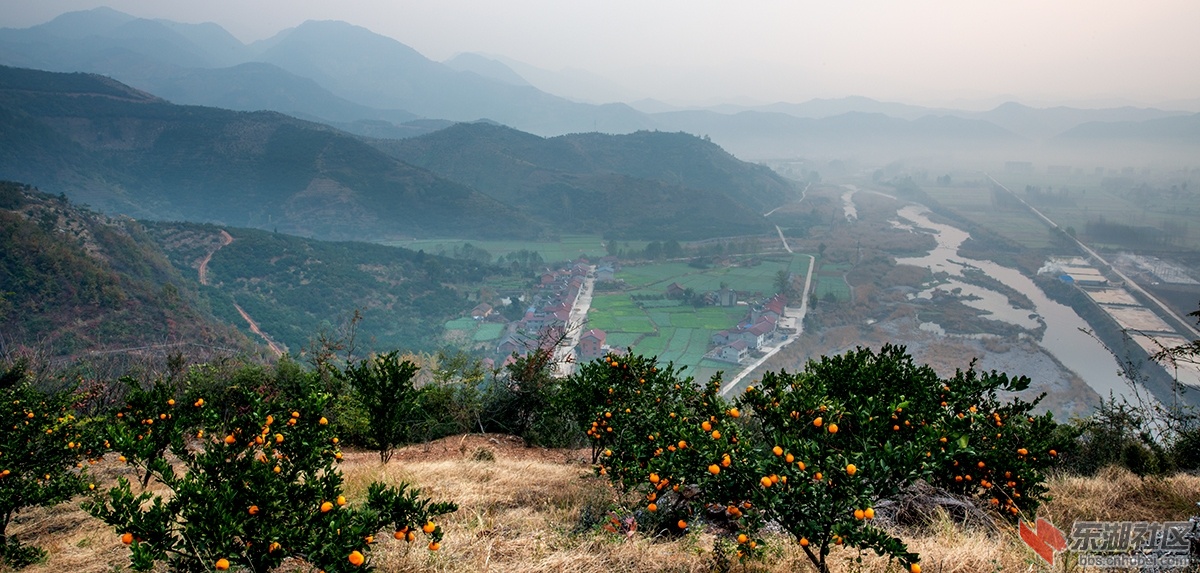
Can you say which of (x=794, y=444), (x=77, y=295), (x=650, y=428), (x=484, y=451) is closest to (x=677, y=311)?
(x=77, y=295)

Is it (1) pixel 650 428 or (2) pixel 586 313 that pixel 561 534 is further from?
(2) pixel 586 313

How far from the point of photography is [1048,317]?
32.3 metres

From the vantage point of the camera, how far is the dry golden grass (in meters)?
3.23

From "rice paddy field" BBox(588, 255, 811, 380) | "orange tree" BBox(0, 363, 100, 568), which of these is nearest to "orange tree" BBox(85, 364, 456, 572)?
"orange tree" BBox(0, 363, 100, 568)

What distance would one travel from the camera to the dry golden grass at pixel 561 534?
323 cm

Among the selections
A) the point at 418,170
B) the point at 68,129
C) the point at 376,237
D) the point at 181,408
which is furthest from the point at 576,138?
the point at 181,408

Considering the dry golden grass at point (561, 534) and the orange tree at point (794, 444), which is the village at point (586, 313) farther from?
the orange tree at point (794, 444)

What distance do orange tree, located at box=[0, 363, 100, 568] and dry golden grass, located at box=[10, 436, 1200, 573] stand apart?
1.03 ft

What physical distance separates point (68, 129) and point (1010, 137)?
6248 inches

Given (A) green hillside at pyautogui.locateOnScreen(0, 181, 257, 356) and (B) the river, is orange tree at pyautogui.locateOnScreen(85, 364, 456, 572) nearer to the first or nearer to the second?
Answer: (B) the river

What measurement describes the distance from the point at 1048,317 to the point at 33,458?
41.2 m

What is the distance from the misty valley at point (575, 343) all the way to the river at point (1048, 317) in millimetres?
314

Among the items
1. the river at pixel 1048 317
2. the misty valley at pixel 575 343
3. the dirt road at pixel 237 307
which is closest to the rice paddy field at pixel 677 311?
the misty valley at pixel 575 343

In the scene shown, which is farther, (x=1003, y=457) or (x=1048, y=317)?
(x=1048, y=317)
